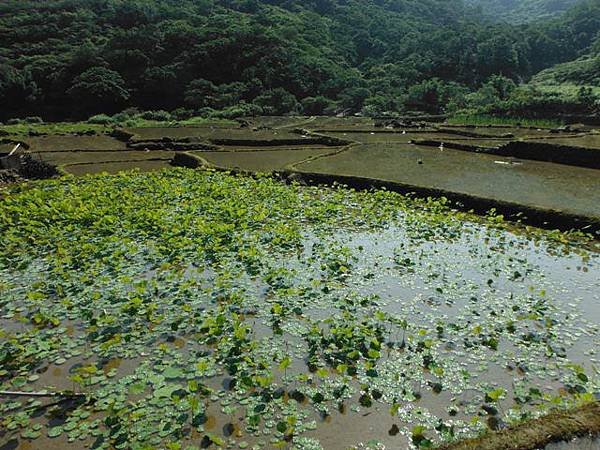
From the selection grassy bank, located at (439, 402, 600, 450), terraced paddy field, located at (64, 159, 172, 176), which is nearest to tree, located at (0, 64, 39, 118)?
terraced paddy field, located at (64, 159, 172, 176)

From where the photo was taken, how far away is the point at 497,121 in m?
42.8

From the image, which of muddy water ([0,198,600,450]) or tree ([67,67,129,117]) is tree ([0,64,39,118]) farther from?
muddy water ([0,198,600,450])

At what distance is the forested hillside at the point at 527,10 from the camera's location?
525 ft

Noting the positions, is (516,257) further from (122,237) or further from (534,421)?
(122,237)

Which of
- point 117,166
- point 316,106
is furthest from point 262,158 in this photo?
point 316,106

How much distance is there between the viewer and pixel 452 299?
9.20m

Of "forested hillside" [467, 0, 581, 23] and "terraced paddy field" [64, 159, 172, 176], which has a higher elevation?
"forested hillside" [467, 0, 581, 23]

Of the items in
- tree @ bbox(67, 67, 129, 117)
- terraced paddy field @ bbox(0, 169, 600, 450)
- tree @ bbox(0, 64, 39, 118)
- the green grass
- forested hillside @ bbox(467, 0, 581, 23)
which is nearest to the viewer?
terraced paddy field @ bbox(0, 169, 600, 450)

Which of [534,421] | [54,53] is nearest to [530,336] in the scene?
[534,421]

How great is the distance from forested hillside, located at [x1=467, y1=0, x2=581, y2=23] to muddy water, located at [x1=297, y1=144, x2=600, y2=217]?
152932mm

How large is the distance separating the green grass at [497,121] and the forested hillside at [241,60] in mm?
9836

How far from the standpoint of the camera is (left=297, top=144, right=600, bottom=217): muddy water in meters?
16.2

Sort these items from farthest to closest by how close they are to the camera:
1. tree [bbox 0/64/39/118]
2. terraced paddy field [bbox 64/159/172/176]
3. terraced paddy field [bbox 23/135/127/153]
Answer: tree [bbox 0/64/39/118]
terraced paddy field [bbox 23/135/127/153]
terraced paddy field [bbox 64/159/172/176]

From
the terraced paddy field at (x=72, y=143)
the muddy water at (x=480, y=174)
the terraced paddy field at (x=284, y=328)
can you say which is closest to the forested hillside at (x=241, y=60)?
the terraced paddy field at (x=72, y=143)
